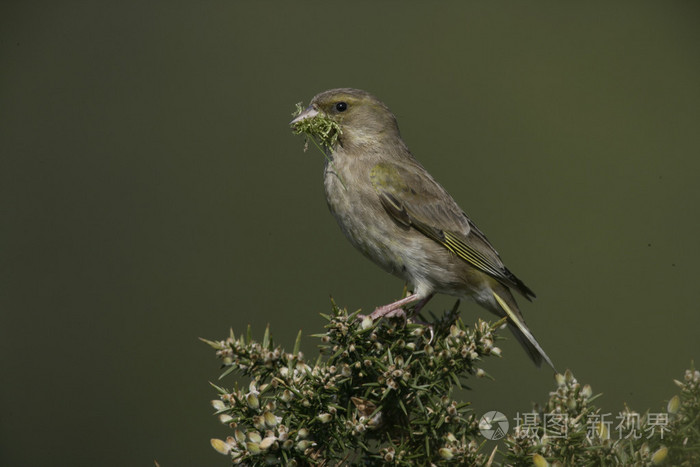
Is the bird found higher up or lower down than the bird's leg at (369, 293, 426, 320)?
higher up

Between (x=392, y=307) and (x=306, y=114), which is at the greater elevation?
(x=306, y=114)

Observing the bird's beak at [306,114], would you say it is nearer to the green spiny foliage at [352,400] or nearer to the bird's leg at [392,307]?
the bird's leg at [392,307]

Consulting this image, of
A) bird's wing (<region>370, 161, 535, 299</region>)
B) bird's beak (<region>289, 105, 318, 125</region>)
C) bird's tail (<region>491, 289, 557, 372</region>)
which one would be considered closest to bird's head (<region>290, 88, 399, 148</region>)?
bird's beak (<region>289, 105, 318, 125</region>)

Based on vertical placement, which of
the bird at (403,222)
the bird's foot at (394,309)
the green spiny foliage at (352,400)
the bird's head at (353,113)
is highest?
the bird's head at (353,113)

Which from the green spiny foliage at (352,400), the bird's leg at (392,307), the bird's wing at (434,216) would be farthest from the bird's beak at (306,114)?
the green spiny foliage at (352,400)

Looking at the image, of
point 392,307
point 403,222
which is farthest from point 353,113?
point 392,307

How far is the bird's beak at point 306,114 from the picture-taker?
155 inches

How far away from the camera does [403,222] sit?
13.2 feet

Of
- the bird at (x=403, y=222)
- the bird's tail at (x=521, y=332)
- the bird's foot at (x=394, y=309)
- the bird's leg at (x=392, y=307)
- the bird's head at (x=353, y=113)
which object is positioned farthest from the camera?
the bird's head at (x=353, y=113)

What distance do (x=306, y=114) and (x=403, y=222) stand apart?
863 mm

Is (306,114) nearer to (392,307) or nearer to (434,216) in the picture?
(434,216)

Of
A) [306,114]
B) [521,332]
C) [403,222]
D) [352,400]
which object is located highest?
[306,114]

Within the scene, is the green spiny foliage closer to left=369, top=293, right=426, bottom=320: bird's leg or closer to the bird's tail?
left=369, top=293, right=426, bottom=320: bird's leg

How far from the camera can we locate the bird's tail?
3848 millimetres
